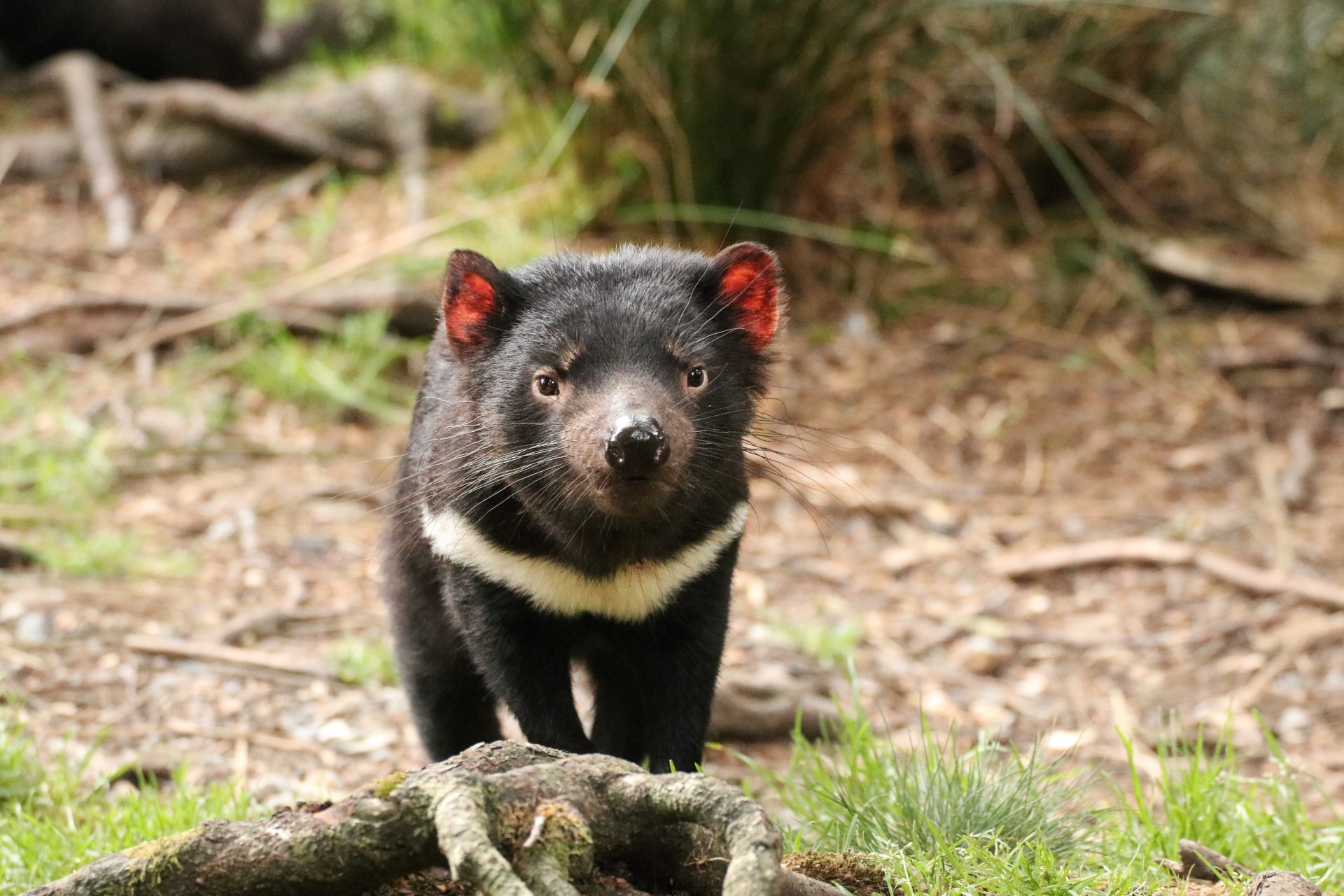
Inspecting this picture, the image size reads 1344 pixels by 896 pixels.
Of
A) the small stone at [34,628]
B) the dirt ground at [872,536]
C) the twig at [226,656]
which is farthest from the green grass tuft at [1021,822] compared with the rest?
the small stone at [34,628]

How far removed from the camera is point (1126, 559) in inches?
198

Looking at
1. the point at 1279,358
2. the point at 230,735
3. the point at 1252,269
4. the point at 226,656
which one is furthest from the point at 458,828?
the point at 1252,269

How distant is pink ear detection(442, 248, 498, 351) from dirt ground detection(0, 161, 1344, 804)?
2.23 ft

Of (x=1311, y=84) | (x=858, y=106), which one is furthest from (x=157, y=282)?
(x=1311, y=84)

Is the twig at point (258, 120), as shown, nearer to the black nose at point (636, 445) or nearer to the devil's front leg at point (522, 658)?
the devil's front leg at point (522, 658)

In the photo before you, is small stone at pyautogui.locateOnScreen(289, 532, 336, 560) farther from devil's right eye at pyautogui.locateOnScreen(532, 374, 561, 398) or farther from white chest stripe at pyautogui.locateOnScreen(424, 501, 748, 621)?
devil's right eye at pyautogui.locateOnScreen(532, 374, 561, 398)

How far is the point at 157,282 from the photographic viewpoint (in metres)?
6.30

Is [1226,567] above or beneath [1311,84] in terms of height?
beneath

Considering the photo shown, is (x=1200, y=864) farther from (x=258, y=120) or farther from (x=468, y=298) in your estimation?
(x=258, y=120)

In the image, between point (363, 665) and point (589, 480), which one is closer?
point (589, 480)

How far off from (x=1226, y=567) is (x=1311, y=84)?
4875 mm

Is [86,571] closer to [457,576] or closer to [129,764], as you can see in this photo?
[129,764]

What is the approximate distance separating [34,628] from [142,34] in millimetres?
5401

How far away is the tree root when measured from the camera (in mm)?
A: 1605
